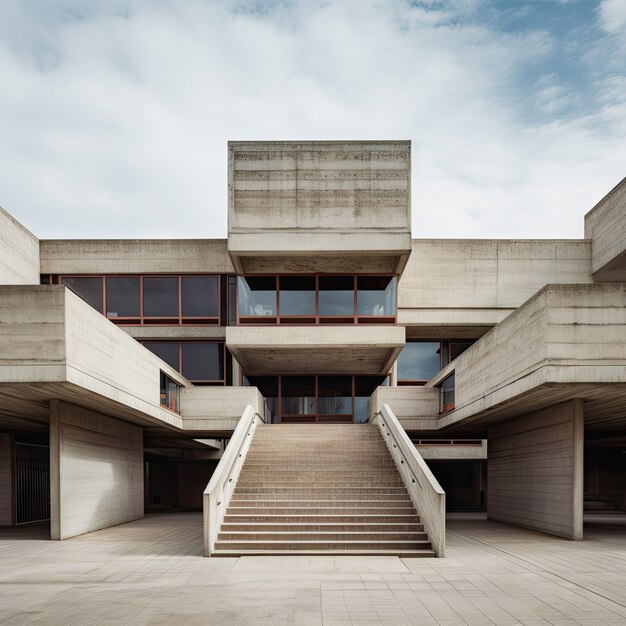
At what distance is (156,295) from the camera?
885 inches

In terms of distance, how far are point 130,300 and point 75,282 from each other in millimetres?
2435

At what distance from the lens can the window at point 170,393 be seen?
55.8 ft

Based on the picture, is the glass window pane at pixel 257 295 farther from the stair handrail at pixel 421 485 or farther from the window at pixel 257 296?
the stair handrail at pixel 421 485

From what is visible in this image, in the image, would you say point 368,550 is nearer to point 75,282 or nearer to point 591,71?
point 591,71

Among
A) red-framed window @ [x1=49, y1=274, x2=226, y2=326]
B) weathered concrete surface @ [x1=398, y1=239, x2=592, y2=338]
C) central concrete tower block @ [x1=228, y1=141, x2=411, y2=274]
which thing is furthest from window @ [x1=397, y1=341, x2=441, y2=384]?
red-framed window @ [x1=49, y1=274, x2=226, y2=326]

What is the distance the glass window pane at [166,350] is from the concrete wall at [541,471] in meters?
12.8

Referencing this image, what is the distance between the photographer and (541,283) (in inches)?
887

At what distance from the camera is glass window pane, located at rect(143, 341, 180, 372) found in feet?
72.8

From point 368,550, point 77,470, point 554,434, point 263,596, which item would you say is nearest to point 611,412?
point 554,434

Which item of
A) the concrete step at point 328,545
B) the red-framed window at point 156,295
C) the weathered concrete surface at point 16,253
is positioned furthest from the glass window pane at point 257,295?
the concrete step at point 328,545

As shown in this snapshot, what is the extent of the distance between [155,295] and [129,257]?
1.92m

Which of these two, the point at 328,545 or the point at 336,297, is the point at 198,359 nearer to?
the point at 336,297

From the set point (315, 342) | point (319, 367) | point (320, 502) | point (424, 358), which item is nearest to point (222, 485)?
point (320, 502)

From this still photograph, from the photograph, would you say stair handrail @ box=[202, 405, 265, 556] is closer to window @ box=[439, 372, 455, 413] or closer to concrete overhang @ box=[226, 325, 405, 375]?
concrete overhang @ box=[226, 325, 405, 375]
